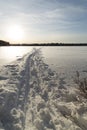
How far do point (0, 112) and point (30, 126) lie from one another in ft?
3.55

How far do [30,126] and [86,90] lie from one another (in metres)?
3.27

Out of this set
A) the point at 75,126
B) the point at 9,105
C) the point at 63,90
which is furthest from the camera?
the point at 63,90

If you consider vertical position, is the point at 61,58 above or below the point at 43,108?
below

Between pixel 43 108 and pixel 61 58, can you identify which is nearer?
pixel 43 108

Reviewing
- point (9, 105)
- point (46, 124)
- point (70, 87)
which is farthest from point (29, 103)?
point (70, 87)

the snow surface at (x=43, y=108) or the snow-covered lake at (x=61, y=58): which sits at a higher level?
the snow surface at (x=43, y=108)

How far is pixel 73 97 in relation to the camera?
24.2ft

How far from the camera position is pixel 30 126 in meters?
4.85

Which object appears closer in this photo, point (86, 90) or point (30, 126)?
point (30, 126)

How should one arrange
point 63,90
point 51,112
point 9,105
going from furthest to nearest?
point 63,90, point 9,105, point 51,112

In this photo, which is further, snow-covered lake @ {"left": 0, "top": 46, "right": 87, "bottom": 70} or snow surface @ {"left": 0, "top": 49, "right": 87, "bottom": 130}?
snow-covered lake @ {"left": 0, "top": 46, "right": 87, "bottom": 70}

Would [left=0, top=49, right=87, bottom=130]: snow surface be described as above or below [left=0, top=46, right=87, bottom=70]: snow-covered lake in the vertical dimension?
above

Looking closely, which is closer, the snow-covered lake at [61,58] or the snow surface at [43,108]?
the snow surface at [43,108]

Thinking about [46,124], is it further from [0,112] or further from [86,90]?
[86,90]
